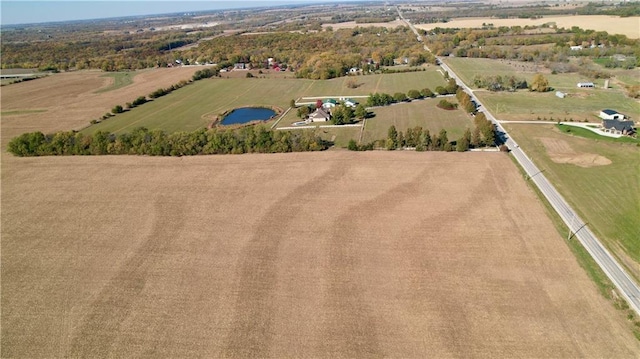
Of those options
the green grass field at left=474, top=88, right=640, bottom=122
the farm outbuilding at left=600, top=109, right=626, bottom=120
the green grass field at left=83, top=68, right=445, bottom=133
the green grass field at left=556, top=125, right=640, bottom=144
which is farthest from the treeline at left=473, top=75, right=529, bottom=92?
the green grass field at left=556, top=125, right=640, bottom=144

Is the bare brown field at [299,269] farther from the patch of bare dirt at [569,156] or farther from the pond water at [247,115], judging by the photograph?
the pond water at [247,115]

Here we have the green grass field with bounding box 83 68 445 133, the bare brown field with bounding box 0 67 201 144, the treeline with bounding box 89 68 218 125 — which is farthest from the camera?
the treeline with bounding box 89 68 218 125

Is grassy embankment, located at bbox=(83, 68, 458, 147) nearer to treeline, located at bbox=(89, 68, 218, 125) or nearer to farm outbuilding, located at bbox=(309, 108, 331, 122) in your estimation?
treeline, located at bbox=(89, 68, 218, 125)

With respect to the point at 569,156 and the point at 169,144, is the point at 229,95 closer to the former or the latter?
the point at 169,144

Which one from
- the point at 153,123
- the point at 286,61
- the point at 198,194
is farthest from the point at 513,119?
the point at 286,61

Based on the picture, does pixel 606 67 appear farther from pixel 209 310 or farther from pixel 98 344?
pixel 98 344

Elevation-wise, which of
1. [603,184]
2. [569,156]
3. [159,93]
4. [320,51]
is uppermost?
[320,51]

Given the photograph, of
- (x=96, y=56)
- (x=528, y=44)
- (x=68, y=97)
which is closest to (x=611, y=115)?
(x=528, y=44)
